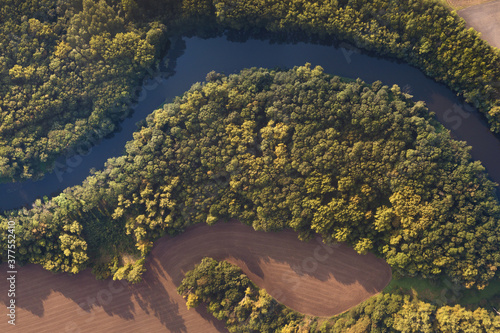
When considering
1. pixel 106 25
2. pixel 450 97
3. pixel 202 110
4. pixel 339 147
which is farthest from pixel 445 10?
pixel 106 25

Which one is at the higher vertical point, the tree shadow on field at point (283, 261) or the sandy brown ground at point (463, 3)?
the sandy brown ground at point (463, 3)

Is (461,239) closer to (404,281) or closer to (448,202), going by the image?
(448,202)

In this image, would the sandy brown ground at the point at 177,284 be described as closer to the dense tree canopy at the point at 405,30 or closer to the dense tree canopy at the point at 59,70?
the dense tree canopy at the point at 59,70

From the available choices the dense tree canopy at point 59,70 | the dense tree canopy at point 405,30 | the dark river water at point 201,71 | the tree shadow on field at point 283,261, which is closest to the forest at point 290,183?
the tree shadow on field at point 283,261

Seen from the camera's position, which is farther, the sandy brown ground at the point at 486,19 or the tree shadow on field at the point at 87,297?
the tree shadow on field at the point at 87,297

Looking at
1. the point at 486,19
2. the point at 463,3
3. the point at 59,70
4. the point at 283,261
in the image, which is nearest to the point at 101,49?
the point at 59,70

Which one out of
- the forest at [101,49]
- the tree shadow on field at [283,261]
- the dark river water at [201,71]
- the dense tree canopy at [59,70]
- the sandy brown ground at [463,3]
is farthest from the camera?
the dark river water at [201,71]

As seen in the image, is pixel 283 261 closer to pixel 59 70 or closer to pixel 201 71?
pixel 201 71

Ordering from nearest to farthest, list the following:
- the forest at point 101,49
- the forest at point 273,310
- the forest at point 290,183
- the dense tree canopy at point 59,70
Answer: the forest at point 290,183, the forest at point 273,310, the forest at point 101,49, the dense tree canopy at point 59,70
